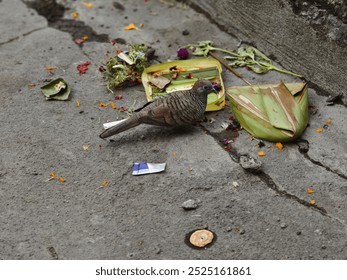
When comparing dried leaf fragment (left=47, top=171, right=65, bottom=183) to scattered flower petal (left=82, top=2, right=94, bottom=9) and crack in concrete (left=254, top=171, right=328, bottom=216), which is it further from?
scattered flower petal (left=82, top=2, right=94, bottom=9)

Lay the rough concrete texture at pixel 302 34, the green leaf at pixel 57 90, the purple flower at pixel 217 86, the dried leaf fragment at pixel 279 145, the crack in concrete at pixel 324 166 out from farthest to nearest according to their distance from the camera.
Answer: the green leaf at pixel 57 90
the purple flower at pixel 217 86
the rough concrete texture at pixel 302 34
the dried leaf fragment at pixel 279 145
the crack in concrete at pixel 324 166

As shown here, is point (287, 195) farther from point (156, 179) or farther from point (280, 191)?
point (156, 179)

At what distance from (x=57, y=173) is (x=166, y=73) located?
49.2 inches

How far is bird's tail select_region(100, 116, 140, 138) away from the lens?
3.82 m

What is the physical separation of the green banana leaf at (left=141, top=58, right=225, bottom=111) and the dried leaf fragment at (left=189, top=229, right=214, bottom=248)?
116 cm

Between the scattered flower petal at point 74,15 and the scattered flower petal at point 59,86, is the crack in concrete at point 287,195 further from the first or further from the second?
the scattered flower petal at point 74,15

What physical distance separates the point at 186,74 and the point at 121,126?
863mm

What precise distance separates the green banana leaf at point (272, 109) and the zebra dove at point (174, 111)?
27 centimetres

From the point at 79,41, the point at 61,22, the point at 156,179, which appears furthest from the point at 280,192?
the point at 61,22

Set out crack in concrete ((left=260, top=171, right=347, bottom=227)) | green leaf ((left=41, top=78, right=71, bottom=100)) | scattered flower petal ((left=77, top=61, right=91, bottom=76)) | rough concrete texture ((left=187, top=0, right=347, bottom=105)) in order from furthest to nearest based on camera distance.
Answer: scattered flower petal ((left=77, top=61, right=91, bottom=76))
green leaf ((left=41, top=78, right=71, bottom=100))
rough concrete texture ((left=187, top=0, right=347, bottom=105))
crack in concrete ((left=260, top=171, right=347, bottom=227))


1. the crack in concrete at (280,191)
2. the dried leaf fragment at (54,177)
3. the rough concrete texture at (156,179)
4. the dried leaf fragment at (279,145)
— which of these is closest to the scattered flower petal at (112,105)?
the rough concrete texture at (156,179)

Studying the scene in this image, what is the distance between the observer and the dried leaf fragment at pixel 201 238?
125 inches

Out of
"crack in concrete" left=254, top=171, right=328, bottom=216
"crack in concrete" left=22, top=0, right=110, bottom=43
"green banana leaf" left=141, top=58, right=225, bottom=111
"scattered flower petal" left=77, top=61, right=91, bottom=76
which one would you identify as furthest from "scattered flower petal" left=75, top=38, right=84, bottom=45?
"crack in concrete" left=254, top=171, right=328, bottom=216
